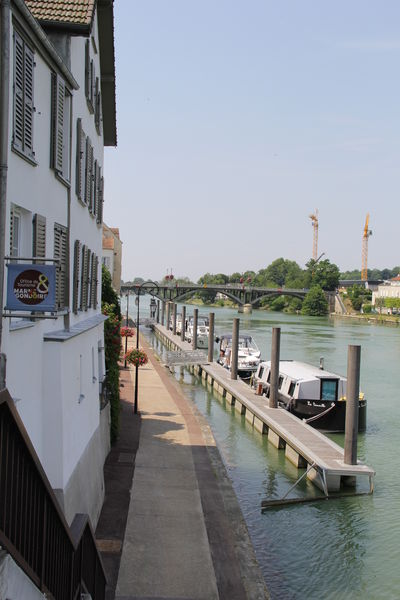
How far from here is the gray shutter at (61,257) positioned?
966 cm

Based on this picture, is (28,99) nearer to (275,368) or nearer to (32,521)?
(32,521)

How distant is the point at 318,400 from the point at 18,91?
2060 cm

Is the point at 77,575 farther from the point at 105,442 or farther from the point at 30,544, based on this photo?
the point at 105,442

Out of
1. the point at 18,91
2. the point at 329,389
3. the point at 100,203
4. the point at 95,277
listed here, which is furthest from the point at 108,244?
the point at 18,91

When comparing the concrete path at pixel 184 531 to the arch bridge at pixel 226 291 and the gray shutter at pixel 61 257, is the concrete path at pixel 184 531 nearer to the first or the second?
the gray shutter at pixel 61 257

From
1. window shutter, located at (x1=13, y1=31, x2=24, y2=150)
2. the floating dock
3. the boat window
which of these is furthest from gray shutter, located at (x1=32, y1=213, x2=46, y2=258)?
the boat window

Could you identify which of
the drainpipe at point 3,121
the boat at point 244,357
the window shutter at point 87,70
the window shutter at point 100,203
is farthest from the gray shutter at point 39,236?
the boat at point 244,357

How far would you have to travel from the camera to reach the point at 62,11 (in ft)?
31.0

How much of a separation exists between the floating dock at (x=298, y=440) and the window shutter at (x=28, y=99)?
1256cm

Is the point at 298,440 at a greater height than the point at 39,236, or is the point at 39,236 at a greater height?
the point at 39,236

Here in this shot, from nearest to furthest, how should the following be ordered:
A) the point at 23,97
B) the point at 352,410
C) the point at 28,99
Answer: the point at 23,97 → the point at 28,99 → the point at 352,410

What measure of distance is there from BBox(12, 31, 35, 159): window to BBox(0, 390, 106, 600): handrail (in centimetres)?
362

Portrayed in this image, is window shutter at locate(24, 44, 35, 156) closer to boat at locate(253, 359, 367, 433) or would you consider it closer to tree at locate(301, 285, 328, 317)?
boat at locate(253, 359, 367, 433)

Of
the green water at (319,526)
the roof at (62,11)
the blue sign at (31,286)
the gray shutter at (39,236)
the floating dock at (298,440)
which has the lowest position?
the green water at (319,526)
